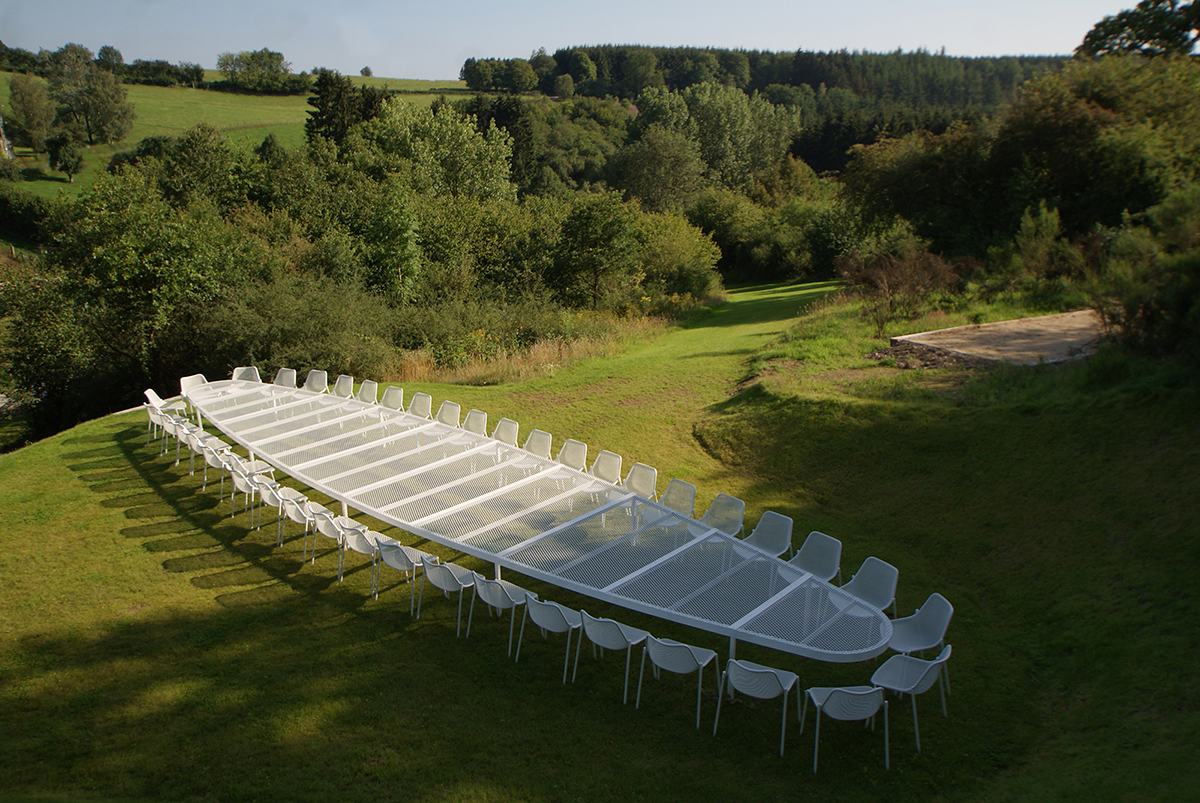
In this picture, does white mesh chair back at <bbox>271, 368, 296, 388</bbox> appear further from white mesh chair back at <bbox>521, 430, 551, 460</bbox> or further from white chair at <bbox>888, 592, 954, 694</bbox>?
white chair at <bbox>888, 592, 954, 694</bbox>

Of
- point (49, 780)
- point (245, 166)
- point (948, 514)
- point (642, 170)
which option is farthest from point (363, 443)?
point (642, 170)

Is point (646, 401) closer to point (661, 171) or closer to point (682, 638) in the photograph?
point (682, 638)

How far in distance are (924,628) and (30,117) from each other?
77.2 meters

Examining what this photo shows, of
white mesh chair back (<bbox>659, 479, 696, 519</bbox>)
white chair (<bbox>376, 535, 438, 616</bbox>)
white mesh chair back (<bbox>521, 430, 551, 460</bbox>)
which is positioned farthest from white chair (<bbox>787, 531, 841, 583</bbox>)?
white mesh chair back (<bbox>521, 430, 551, 460</bbox>)

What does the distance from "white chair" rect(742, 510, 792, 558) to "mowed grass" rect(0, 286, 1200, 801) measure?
4.32 ft

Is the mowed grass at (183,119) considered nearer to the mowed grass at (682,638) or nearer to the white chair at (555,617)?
the mowed grass at (682,638)

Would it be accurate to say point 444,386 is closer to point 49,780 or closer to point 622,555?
point 622,555

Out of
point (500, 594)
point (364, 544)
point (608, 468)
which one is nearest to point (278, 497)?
point (364, 544)

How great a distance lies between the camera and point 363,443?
1043 centimetres

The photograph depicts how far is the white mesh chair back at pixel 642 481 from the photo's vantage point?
362 inches

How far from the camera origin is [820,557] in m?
7.53

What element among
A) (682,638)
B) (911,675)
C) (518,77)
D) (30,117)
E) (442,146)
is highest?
(518,77)

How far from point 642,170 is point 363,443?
4788 centimetres

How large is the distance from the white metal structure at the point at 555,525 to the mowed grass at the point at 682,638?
2.61 feet
